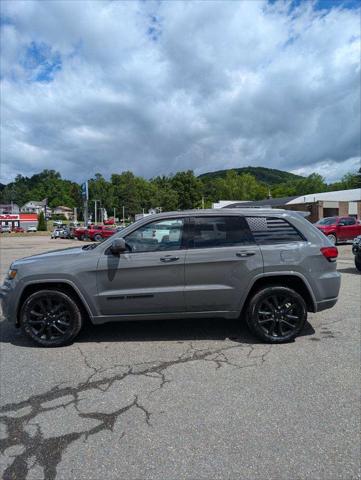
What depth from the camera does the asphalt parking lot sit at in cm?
244

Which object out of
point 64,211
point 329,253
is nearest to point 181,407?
point 329,253

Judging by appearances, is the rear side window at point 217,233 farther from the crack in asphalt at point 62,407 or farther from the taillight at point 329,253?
the crack in asphalt at point 62,407

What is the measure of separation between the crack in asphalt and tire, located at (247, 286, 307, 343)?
29 cm

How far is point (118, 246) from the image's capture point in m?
4.40

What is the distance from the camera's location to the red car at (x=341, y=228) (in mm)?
19188

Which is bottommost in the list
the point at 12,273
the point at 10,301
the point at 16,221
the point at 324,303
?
the point at 324,303

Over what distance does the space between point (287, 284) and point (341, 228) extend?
16327mm

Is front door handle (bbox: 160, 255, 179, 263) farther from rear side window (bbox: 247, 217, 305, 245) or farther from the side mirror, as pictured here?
rear side window (bbox: 247, 217, 305, 245)

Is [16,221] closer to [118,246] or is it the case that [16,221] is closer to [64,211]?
[64,211]

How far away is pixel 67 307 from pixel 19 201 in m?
177

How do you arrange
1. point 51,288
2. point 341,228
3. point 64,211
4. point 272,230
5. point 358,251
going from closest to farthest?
1. point 51,288
2. point 272,230
3. point 358,251
4. point 341,228
5. point 64,211

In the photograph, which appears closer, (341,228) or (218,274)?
(218,274)

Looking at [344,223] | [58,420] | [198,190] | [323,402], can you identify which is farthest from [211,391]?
[198,190]

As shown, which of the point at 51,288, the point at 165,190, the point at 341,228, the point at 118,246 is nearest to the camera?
the point at 118,246
